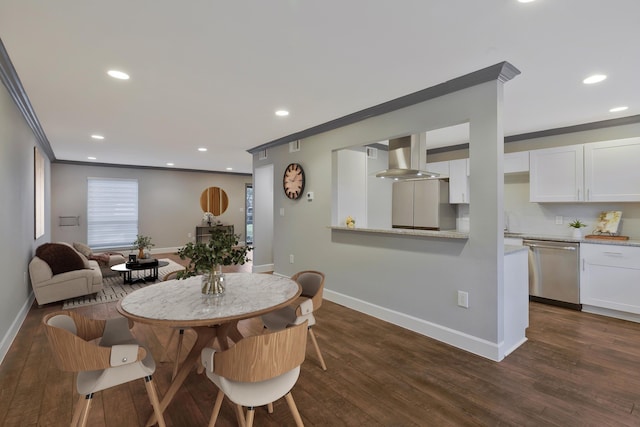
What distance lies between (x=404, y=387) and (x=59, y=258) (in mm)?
4563

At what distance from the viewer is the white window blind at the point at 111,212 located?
26.0ft

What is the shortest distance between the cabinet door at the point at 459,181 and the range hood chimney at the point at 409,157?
1443mm

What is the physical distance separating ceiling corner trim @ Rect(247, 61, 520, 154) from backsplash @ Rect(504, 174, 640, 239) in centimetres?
273

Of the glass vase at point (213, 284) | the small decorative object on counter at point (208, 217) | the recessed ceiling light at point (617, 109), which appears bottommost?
the glass vase at point (213, 284)

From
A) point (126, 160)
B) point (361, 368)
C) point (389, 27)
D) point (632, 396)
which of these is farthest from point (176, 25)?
point (126, 160)

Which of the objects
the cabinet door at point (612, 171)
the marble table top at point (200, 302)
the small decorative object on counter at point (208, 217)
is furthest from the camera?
the small decorative object on counter at point (208, 217)

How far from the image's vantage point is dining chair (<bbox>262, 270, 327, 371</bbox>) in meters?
2.21

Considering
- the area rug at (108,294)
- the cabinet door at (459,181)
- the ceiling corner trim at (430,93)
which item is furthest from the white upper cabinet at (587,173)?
the area rug at (108,294)

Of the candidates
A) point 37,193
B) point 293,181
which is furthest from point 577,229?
point 37,193

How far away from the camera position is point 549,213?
4.50 metres

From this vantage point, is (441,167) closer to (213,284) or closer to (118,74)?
(213,284)

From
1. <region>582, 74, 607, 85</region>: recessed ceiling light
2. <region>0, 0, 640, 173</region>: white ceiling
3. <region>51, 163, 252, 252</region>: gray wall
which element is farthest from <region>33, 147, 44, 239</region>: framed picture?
<region>582, 74, 607, 85</region>: recessed ceiling light

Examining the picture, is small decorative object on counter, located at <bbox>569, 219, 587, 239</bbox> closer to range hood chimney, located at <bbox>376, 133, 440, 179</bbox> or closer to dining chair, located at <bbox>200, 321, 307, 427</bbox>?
range hood chimney, located at <bbox>376, 133, 440, 179</bbox>

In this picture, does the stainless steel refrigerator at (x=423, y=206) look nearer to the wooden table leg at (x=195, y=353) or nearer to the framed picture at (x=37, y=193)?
the wooden table leg at (x=195, y=353)
